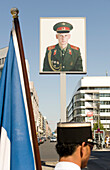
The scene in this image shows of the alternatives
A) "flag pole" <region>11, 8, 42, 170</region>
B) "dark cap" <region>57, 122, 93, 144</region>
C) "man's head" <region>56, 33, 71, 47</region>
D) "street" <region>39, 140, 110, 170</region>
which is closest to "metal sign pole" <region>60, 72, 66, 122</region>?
"man's head" <region>56, 33, 71, 47</region>

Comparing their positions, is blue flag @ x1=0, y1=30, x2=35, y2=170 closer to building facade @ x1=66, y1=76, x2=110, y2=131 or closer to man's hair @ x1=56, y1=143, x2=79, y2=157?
man's hair @ x1=56, y1=143, x2=79, y2=157

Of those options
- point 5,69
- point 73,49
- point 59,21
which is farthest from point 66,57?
point 5,69

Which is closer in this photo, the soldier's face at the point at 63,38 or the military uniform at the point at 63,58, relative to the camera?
the military uniform at the point at 63,58

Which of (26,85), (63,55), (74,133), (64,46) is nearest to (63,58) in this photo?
(63,55)

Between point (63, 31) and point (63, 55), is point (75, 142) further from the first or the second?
point (63, 31)

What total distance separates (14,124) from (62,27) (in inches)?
818

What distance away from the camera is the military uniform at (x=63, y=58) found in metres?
22.7

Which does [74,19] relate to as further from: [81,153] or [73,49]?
[81,153]

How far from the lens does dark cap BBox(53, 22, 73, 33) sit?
75.8ft

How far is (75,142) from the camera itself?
2.37 m

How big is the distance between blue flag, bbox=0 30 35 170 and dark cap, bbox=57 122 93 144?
438mm

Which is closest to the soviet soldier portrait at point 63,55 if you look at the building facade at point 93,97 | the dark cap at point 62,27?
the dark cap at point 62,27

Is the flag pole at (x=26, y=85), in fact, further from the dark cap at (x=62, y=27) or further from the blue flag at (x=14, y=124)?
the dark cap at (x=62, y=27)

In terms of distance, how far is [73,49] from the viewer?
22.7 metres
